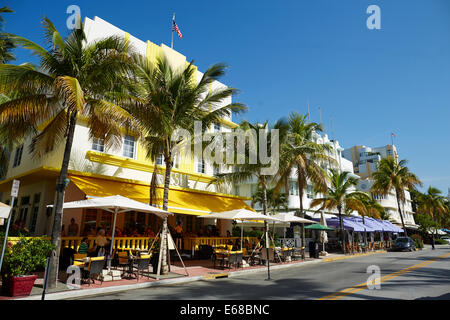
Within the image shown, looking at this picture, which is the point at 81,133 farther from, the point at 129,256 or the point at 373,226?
the point at 373,226

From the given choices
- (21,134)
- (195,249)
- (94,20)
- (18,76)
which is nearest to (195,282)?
(195,249)

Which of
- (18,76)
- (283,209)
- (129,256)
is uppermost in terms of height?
(18,76)

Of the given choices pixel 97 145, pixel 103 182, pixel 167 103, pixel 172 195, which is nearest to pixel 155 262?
pixel 103 182

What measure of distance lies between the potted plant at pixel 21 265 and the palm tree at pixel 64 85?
28.3 inches

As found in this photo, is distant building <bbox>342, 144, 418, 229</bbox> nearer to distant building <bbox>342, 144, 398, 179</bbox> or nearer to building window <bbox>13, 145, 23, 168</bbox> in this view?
distant building <bbox>342, 144, 398, 179</bbox>

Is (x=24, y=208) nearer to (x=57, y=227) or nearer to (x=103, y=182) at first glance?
(x=103, y=182)

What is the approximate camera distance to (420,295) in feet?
26.2

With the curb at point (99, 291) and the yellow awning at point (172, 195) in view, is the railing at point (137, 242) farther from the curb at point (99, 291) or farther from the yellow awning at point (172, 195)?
the curb at point (99, 291)

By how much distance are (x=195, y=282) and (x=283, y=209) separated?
23599 mm

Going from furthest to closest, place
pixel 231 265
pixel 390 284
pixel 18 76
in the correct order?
pixel 231 265
pixel 390 284
pixel 18 76

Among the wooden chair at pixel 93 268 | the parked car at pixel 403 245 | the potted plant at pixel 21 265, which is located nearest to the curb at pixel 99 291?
the potted plant at pixel 21 265

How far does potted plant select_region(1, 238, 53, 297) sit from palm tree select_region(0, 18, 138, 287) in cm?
72

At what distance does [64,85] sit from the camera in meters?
8.39

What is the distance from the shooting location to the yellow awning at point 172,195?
513 inches
